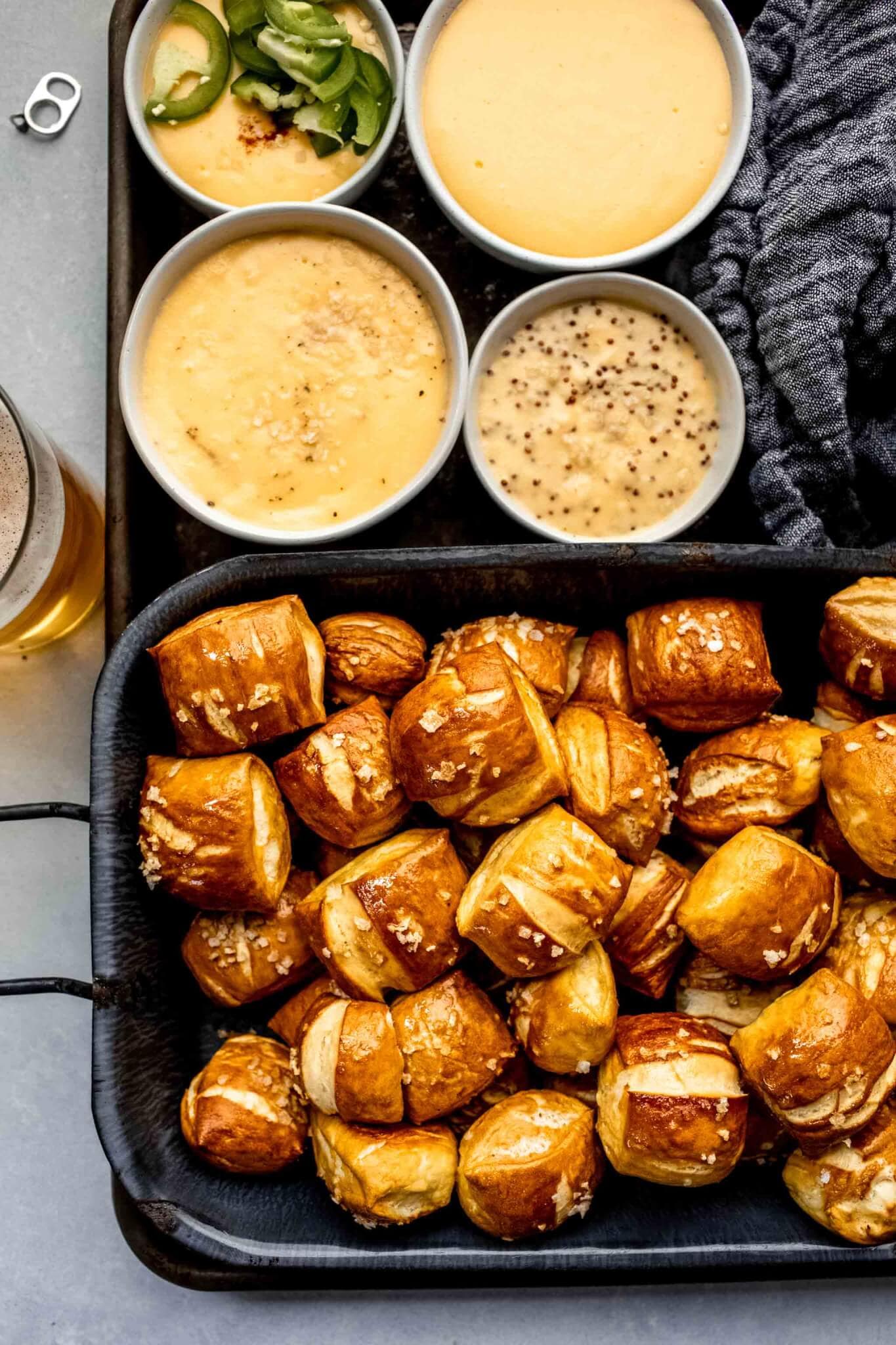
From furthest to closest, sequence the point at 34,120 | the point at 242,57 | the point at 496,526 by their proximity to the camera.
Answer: the point at 34,120, the point at 496,526, the point at 242,57

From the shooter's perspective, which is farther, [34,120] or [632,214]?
[34,120]

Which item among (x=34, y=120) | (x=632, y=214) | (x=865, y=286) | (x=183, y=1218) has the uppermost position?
(x=34, y=120)

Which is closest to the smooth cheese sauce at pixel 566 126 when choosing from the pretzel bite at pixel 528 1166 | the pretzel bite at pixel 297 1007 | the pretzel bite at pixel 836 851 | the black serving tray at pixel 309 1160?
the black serving tray at pixel 309 1160

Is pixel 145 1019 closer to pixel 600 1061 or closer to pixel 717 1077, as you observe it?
pixel 600 1061

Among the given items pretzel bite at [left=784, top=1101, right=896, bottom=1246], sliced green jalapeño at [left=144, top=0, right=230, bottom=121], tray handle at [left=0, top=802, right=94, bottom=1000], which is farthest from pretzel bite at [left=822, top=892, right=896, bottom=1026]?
sliced green jalapeño at [left=144, top=0, right=230, bottom=121]

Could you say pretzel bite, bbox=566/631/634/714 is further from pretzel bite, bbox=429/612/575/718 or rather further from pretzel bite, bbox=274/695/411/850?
pretzel bite, bbox=274/695/411/850

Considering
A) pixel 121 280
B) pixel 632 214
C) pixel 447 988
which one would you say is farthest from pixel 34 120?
pixel 447 988

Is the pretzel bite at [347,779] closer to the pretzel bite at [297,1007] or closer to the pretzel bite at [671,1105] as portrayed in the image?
the pretzel bite at [297,1007]
